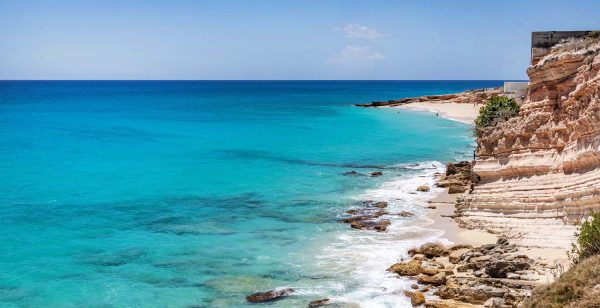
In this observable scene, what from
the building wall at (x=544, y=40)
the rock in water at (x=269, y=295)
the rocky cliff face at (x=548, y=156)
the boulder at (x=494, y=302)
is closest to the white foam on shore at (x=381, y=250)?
the rock in water at (x=269, y=295)

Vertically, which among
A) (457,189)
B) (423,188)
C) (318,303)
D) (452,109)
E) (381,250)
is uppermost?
(452,109)

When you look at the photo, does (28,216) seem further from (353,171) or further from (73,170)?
(353,171)

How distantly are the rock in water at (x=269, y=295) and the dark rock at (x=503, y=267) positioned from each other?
6.02 m

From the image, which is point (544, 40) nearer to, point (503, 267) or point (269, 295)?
point (503, 267)

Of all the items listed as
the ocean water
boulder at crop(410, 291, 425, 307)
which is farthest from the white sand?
boulder at crop(410, 291, 425, 307)

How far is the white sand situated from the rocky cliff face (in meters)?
49.4

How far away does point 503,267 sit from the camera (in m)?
16.2

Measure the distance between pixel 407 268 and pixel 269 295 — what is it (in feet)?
15.2

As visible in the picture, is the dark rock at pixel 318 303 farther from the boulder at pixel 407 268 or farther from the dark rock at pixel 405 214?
the dark rock at pixel 405 214

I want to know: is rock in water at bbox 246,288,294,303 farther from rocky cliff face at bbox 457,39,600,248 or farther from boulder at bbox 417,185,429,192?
boulder at bbox 417,185,429,192

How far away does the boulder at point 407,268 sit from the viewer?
1775 centimetres

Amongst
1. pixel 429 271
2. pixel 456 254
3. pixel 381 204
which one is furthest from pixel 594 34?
pixel 381 204

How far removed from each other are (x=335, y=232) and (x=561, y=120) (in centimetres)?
970

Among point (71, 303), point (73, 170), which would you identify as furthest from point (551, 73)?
point (73, 170)
